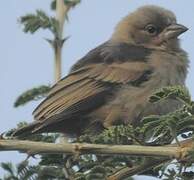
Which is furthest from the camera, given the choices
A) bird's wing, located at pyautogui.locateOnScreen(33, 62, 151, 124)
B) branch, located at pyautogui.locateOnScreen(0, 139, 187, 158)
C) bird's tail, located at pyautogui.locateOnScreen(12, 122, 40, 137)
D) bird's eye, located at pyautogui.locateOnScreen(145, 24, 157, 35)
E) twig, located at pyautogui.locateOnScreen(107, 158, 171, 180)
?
bird's eye, located at pyautogui.locateOnScreen(145, 24, 157, 35)

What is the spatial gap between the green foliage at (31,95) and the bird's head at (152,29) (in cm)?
149

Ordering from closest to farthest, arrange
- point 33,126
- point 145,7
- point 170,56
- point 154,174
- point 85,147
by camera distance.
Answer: point 85,147 < point 154,174 < point 33,126 < point 170,56 < point 145,7

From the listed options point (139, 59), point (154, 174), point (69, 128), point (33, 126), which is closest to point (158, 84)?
point (139, 59)

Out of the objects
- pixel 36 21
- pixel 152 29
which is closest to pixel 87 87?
pixel 36 21

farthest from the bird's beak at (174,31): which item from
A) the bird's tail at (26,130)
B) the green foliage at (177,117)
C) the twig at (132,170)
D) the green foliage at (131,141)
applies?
the green foliage at (177,117)

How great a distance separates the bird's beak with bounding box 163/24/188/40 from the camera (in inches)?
258

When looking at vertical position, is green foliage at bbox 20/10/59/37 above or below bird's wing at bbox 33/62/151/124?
above

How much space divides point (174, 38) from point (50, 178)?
3545mm

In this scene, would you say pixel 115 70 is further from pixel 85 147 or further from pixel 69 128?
pixel 85 147

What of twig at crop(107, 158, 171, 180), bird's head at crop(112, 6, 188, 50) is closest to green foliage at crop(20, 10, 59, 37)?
bird's head at crop(112, 6, 188, 50)

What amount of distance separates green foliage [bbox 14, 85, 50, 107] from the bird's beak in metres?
1.67

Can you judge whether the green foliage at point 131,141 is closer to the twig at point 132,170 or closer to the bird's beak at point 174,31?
the twig at point 132,170

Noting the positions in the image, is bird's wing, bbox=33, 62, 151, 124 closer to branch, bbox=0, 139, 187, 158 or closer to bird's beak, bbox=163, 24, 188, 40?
bird's beak, bbox=163, 24, 188, 40

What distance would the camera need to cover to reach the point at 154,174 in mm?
3371
